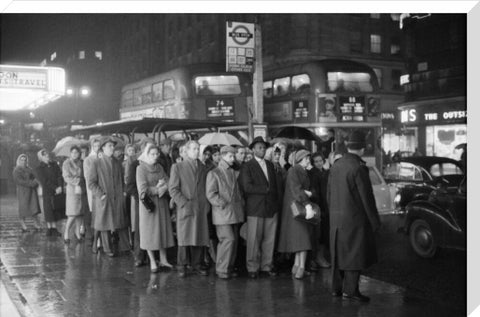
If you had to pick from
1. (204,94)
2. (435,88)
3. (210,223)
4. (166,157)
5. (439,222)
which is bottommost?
(439,222)

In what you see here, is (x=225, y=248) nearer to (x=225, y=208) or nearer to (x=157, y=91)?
(x=225, y=208)

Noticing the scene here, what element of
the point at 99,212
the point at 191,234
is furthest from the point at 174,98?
the point at 191,234

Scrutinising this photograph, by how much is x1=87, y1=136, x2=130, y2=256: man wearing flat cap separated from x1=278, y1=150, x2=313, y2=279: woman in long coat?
3.03m

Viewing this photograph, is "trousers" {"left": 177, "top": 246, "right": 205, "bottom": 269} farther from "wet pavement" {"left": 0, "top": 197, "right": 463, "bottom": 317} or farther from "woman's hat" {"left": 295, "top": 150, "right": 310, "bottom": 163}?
"woman's hat" {"left": 295, "top": 150, "right": 310, "bottom": 163}

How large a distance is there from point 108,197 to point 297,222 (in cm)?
343

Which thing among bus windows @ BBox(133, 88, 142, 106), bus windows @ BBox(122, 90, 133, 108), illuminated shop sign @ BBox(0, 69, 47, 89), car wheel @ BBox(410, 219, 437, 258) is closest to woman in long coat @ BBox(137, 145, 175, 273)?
illuminated shop sign @ BBox(0, 69, 47, 89)

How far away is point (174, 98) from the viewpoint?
60.4 feet

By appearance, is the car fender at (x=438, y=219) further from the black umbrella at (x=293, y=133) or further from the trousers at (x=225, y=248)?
the black umbrella at (x=293, y=133)

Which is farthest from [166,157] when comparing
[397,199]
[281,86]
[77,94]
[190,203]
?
[77,94]

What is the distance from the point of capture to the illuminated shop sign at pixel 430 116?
28.1m

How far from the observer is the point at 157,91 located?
19656 mm

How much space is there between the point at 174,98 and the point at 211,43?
28574mm

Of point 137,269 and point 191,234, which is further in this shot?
point 137,269

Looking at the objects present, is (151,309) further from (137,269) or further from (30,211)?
(30,211)
